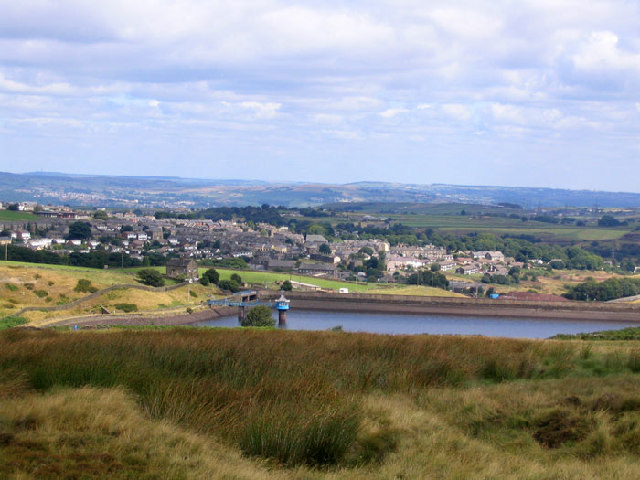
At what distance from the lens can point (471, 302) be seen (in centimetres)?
5775

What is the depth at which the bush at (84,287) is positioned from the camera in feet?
144

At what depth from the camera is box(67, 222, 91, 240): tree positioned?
316 feet

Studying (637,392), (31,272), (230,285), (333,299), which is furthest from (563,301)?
(637,392)

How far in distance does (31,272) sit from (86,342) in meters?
37.5

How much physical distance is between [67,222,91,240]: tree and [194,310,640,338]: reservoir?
51301 mm

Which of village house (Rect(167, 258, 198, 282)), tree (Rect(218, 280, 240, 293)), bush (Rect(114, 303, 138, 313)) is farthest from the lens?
village house (Rect(167, 258, 198, 282))

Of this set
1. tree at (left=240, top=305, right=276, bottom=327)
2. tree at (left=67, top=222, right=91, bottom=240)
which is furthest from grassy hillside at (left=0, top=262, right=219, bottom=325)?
tree at (left=67, top=222, right=91, bottom=240)

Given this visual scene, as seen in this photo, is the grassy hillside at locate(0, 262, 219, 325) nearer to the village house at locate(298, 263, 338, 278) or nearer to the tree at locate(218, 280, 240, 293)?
the tree at locate(218, 280, 240, 293)

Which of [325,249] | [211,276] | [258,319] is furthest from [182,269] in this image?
[325,249]

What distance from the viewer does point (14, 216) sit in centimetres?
10588

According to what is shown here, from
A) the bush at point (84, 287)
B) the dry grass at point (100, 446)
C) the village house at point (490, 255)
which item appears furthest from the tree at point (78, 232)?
the dry grass at point (100, 446)

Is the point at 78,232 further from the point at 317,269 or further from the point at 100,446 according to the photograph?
the point at 100,446

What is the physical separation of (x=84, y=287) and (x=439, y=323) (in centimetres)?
2295

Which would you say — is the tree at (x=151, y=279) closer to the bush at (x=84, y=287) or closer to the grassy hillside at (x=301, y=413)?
the bush at (x=84, y=287)
